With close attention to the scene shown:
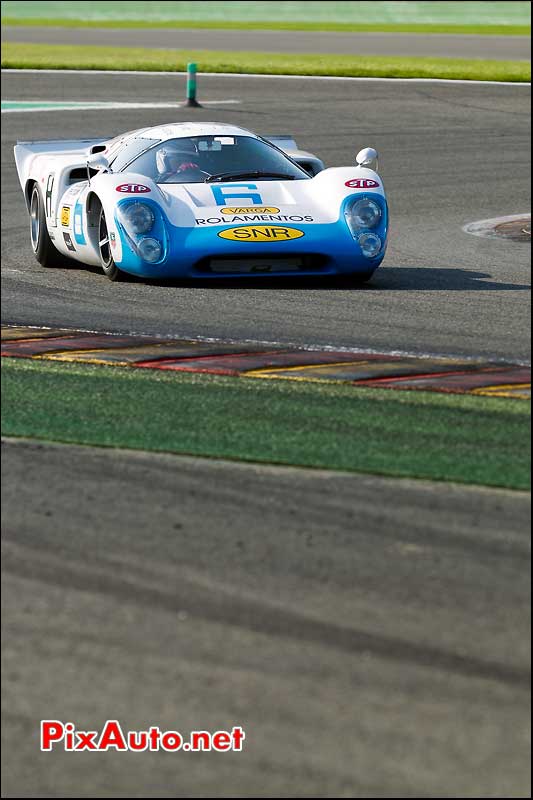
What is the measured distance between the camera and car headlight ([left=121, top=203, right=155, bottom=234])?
Result: 10.1 m

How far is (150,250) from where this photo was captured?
1016 cm

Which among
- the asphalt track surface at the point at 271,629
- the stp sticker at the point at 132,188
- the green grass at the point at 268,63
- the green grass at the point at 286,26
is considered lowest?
the asphalt track surface at the point at 271,629

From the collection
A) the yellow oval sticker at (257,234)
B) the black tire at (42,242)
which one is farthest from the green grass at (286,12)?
the yellow oval sticker at (257,234)

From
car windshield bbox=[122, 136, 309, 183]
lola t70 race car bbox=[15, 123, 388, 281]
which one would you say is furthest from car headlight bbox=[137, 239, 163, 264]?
car windshield bbox=[122, 136, 309, 183]

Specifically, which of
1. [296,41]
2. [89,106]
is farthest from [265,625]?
[296,41]

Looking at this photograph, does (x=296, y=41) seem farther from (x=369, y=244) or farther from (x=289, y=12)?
(x=369, y=244)

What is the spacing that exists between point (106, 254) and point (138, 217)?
71 centimetres

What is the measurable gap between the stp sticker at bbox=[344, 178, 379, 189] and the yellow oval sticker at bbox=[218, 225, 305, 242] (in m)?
0.69

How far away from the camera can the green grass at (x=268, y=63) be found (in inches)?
1154

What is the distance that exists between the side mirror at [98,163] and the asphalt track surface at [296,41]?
1012 inches

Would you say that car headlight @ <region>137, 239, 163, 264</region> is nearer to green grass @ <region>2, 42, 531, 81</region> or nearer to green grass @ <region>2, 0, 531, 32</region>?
green grass @ <region>2, 42, 531, 81</region>

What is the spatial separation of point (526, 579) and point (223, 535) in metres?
1.04

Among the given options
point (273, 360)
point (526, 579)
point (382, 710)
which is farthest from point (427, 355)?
point (382, 710)

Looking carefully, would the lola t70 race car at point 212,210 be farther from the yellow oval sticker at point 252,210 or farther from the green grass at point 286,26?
the green grass at point 286,26
